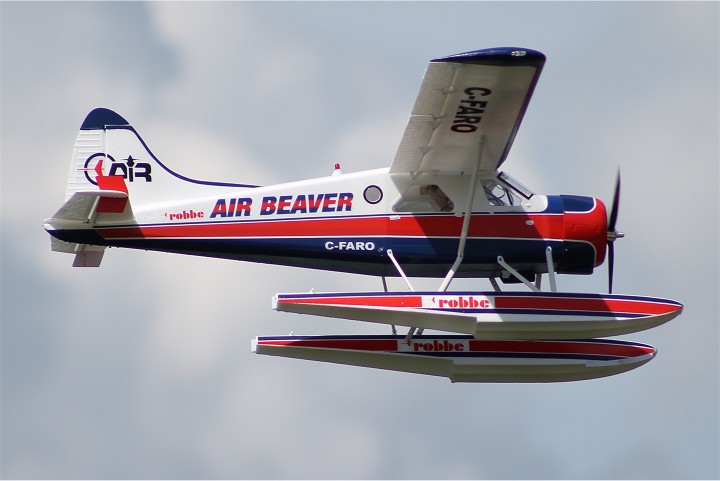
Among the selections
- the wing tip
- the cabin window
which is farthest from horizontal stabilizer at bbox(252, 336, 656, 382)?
the wing tip

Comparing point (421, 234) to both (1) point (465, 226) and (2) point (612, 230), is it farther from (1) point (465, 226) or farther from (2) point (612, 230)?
(2) point (612, 230)

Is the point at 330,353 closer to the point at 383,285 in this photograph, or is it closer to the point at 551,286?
the point at 383,285

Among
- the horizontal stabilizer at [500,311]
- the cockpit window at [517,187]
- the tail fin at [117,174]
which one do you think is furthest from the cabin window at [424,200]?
the tail fin at [117,174]

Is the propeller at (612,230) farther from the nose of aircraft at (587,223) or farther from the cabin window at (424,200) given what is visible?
the cabin window at (424,200)

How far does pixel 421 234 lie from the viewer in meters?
19.3

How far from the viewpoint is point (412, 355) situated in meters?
19.4

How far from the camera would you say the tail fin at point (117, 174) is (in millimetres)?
19609

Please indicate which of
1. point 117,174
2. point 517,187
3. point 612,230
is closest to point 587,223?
point 612,230

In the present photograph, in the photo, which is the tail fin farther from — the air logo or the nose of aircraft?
the nose of aircraft

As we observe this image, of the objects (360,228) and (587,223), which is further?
(587,223)

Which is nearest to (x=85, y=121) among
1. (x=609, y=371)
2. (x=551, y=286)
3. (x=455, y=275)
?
(x=455, y=275)

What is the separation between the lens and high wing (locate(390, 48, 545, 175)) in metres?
16.9

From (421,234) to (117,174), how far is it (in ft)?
15.2

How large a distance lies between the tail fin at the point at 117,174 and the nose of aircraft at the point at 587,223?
4.80 metres
